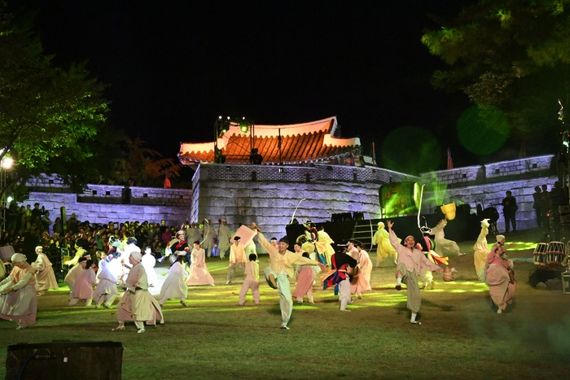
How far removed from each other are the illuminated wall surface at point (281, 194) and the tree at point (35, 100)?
1010 centimetres

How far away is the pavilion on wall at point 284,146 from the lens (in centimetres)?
4044

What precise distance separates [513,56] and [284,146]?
2786 cm

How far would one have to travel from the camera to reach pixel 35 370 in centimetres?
435

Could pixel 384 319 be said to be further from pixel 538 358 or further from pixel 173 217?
pixel 173 217

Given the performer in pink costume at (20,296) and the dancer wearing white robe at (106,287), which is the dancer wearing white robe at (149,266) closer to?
the dancer wearing white robe at (106,287)

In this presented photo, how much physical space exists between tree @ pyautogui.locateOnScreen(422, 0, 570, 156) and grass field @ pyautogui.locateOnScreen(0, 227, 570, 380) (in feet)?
15.9

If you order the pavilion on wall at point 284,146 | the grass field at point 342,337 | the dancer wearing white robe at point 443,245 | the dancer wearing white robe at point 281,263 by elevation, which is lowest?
the grass field at point 342,337

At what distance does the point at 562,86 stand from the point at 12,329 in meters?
13.1

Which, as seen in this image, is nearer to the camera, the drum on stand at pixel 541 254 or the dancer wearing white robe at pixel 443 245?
the drum on stand at pixel 541 254

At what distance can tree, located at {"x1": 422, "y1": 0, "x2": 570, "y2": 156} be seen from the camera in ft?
47.1

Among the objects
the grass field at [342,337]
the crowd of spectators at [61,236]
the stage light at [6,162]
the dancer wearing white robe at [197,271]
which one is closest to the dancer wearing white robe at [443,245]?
the grass field at [342,337]

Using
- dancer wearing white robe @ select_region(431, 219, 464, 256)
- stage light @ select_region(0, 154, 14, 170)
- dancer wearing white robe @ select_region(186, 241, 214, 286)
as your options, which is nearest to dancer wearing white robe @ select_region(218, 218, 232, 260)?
stage light @ select_region(0, 154, 14, 170)

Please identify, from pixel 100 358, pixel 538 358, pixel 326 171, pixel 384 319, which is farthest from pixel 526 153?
pixel 100 358

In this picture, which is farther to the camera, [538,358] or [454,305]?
[454,305]
